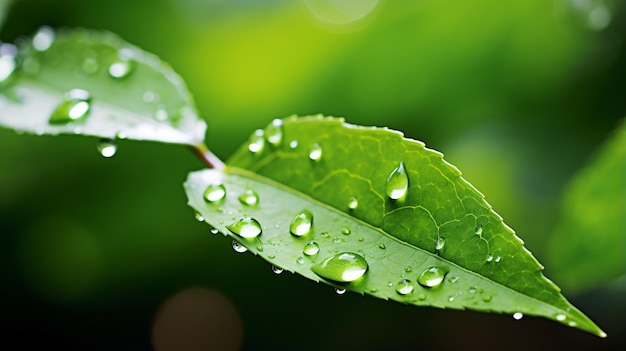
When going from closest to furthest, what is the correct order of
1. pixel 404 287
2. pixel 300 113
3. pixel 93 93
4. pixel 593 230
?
pixel 404 287 → pixel 93 93 → pixel 593 230 → pixel 300 113

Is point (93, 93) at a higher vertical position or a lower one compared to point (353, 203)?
higher

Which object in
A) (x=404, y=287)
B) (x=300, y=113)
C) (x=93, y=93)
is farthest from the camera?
(x=300, y=113)

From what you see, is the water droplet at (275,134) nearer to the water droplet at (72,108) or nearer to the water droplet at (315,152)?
the water droplet at (315,152)

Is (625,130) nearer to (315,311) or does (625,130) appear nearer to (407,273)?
(407,273)

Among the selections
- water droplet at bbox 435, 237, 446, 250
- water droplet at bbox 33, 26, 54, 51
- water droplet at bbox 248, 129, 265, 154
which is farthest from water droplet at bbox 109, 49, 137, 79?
water droplet at bbox 435, 237, 446, 250

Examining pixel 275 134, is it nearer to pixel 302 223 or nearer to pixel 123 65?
pixel 302 223

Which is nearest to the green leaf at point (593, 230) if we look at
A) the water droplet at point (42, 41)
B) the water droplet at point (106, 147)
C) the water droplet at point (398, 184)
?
the water droplet at point (398, 184)

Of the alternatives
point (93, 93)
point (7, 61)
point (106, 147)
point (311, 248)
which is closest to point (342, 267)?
point (311, 248)
